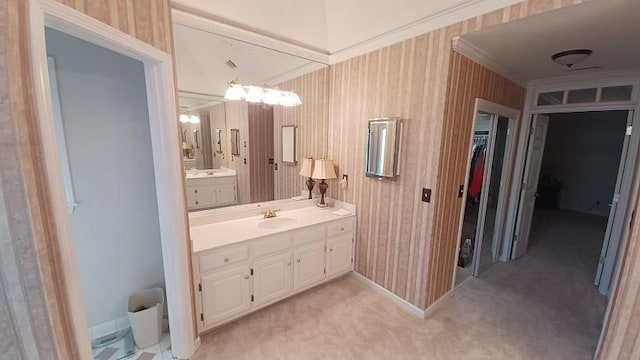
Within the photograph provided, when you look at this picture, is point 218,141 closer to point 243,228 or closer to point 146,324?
point 243,228

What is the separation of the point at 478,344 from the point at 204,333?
2.21 meters

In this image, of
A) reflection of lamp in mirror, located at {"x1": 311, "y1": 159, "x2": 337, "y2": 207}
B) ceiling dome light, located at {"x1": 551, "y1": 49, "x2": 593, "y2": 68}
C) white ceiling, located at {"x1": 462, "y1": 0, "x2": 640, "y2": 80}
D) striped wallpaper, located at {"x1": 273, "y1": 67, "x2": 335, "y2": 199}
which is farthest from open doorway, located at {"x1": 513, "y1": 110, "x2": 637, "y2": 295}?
striped wallpaper, located at {"x1": 273, "y1": 67, "x2": 335, "y2": 199}

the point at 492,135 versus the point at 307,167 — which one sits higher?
the point at 492,135

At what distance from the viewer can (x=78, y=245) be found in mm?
1910

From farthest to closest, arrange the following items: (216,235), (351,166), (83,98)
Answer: (351,166), (216,235), (83,98)

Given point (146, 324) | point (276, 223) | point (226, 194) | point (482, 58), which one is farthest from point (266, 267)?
point (482, 58)

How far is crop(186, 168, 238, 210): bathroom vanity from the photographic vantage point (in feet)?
7.52

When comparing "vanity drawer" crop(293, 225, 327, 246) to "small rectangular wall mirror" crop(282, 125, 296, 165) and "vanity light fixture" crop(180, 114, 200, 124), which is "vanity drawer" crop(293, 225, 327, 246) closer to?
"small rectangular wall mirror" crop(282, 125, 296, 165)

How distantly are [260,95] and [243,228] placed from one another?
1.32m

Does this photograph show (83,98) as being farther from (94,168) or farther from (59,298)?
(59,298)

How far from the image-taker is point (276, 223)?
2604 millimetres

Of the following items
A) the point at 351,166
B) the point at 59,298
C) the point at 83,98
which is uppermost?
the point at 83,98

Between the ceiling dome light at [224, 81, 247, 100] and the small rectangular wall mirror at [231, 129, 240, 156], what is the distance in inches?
12.8

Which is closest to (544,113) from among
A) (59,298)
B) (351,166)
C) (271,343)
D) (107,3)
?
(351,166)
